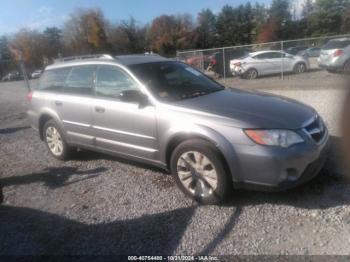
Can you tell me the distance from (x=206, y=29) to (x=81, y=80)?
86.8 metres

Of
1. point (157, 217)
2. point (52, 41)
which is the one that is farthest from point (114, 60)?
point (52, 41)

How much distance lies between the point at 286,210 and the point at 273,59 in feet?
50.2

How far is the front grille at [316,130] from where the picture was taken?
4014 millimetres

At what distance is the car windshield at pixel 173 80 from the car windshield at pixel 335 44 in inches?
428

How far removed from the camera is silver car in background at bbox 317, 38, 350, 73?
13880mm

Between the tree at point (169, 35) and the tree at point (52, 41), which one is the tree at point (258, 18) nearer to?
the tree at point (169, 35)

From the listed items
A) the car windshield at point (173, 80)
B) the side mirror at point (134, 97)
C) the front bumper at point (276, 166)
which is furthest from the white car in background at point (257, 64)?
the front bumper at point (276, 166)

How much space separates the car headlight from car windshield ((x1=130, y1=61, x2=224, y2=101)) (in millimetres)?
1248

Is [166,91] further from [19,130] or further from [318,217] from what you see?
[19,130]

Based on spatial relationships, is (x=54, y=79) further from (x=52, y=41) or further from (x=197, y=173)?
(x=52, y=41)

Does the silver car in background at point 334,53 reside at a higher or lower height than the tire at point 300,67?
higher

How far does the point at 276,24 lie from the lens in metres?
81.0

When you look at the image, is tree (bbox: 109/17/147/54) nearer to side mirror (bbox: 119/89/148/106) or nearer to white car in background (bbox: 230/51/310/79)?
white car in background (bbox: 230/51/310/79)

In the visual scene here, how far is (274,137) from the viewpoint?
378 cm
